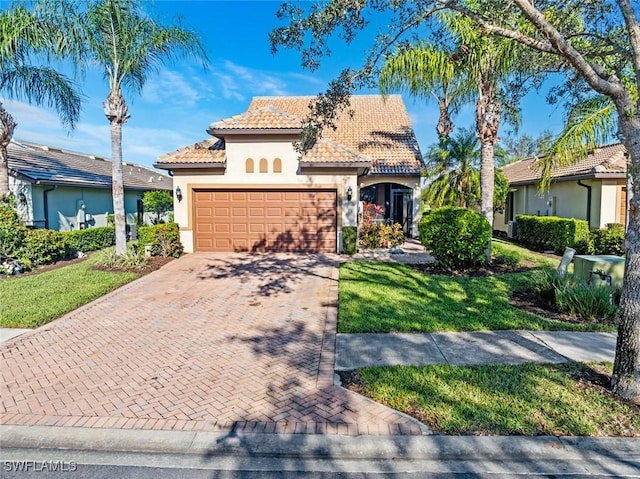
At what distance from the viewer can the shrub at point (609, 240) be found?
12961 millimetres

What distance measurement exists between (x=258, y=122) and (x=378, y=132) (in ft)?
29.6

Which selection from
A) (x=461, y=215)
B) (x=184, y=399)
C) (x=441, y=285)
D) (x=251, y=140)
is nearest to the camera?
(x=184, y=399)

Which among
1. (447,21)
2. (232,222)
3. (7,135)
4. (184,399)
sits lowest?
(184,399)

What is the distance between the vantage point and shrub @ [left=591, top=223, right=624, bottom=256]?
510 inches

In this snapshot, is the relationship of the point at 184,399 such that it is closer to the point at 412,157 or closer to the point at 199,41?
the point at 199,41

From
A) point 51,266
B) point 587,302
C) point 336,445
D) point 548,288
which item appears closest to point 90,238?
point 51,266

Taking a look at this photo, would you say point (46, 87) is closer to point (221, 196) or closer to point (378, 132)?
point (221, 196)

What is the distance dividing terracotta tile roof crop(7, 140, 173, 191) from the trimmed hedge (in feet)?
65.0

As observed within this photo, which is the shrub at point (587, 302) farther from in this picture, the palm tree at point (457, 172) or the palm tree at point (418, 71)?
the palm tree at point (457, 172)

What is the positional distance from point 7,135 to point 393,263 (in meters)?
13.2

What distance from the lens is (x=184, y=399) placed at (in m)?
4.41

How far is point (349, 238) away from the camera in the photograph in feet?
47.1

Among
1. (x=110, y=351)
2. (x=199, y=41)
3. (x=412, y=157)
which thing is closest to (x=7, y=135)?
(x=199, y=41)

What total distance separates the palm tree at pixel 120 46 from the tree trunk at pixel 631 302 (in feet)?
39.5
